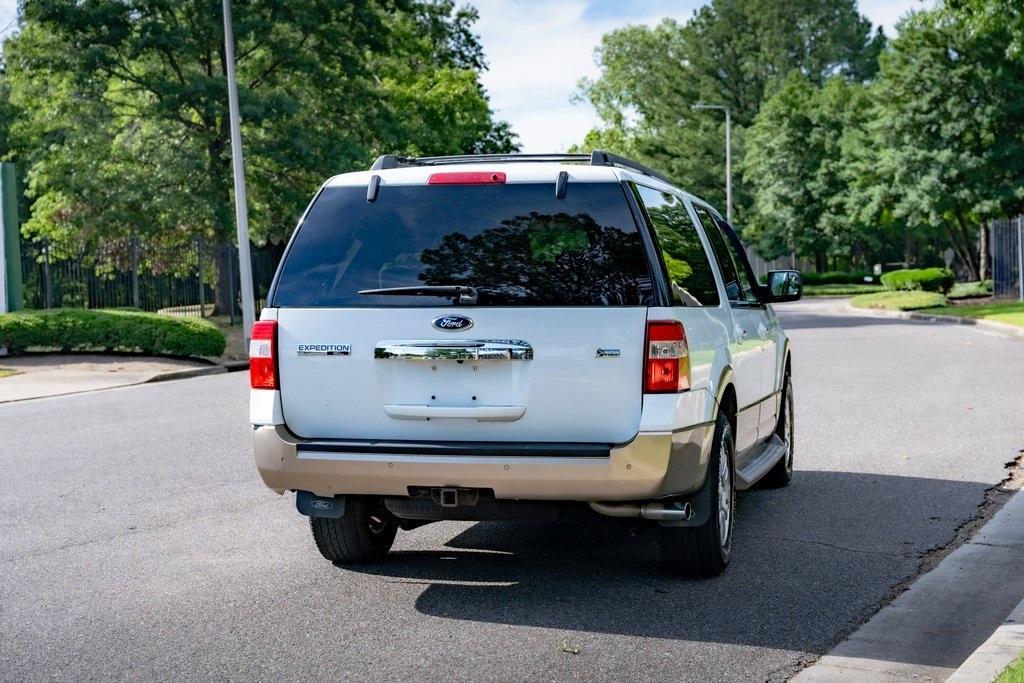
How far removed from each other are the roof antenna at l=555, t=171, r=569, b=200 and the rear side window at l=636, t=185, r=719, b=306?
0.36m

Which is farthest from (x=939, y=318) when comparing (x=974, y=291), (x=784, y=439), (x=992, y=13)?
(x=784, y=439)

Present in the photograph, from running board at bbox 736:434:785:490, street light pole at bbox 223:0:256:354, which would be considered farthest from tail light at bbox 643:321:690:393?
street light pole at bbox 223:0:256:354

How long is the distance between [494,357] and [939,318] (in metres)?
30.3

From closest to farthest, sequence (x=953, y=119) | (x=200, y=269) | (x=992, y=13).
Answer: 1. (x=992, y=13)
2. (x=200, y=269)
3. (x=953, y=119)

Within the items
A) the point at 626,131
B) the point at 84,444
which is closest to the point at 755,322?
the point at 84,444

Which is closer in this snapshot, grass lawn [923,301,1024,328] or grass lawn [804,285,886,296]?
grass lawn [923,301,1024,328]

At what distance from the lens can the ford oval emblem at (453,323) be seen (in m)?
5.97

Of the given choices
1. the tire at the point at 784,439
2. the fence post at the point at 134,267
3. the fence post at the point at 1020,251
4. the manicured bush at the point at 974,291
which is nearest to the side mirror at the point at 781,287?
the tire at the point at 784,439

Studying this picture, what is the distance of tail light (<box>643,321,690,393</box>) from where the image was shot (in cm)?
586

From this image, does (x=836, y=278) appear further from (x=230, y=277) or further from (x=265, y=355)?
(x=265, y=355)

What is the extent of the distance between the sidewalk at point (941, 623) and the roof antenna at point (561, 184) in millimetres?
2297

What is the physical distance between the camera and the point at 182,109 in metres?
33.8

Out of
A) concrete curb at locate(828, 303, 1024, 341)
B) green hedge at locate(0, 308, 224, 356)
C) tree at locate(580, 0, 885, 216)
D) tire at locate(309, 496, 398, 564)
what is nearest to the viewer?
tire at locate(309, 496, 398, 564)

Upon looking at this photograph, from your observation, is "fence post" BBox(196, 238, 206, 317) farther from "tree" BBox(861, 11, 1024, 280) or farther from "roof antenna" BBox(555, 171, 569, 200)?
"roof antenna" BBox(555, 171, 569, 200)
